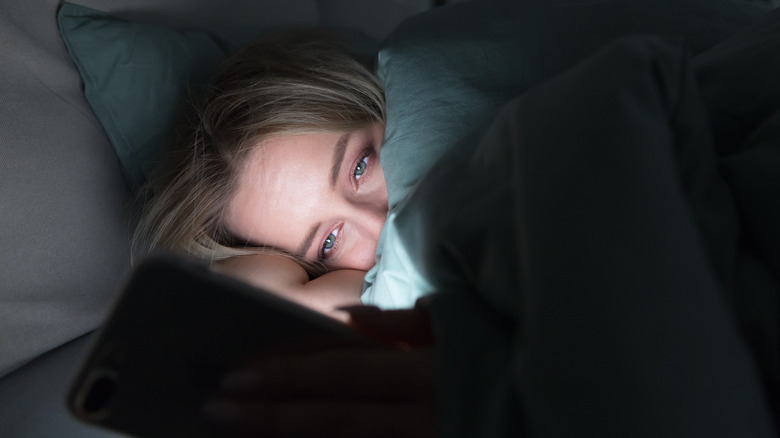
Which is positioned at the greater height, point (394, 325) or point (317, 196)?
point (394, 325)

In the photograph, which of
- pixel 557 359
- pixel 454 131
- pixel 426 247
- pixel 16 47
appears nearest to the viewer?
pixel 557 359

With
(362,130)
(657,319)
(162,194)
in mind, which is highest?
(657,319)

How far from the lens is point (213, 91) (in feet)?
2.82

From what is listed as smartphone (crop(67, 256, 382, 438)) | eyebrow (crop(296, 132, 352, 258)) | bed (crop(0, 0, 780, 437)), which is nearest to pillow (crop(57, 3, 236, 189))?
eyebrow (crop(296, 132, 352, 258))

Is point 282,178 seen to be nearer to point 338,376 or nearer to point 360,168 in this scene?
point 360,168

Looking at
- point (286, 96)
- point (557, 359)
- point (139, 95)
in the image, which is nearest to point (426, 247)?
point (557, 359)

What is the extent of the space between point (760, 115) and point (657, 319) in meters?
0.27

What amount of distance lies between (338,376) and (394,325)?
0.18ft

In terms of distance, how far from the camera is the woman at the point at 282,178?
2.46 ft

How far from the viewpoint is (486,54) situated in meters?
0.69

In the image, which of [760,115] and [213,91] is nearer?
[760,115]

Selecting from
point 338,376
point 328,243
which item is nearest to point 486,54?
point 328,243

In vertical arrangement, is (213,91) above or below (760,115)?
below

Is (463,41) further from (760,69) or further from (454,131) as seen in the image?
(760,69)
